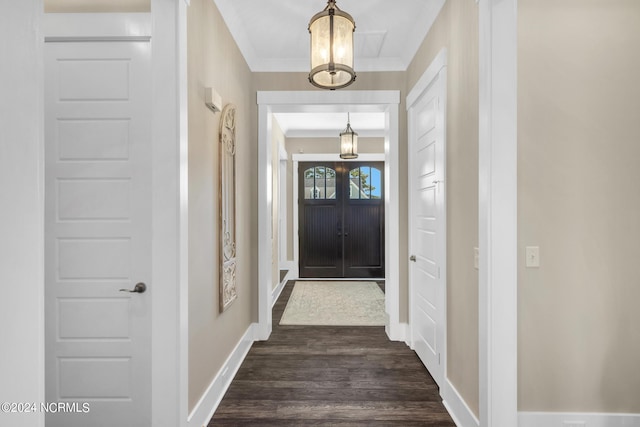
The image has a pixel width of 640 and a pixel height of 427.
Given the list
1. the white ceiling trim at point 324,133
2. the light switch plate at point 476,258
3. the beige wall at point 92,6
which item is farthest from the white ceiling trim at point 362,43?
the white ceiling trim at point 324,133

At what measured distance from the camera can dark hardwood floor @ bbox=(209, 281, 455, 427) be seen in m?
2.10

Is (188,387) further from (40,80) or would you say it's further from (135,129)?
(40,80)

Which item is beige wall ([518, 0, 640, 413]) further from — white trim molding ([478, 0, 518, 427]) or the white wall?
the white wall

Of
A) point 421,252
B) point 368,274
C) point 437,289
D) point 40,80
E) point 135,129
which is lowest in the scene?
point 368,274

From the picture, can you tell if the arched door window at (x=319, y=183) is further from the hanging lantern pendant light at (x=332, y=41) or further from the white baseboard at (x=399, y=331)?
the hanging lantern pendant light at (x=332, y=41)

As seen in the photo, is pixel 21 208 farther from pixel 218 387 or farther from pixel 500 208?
pixel 218 387

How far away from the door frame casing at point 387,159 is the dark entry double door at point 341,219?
10.3ft

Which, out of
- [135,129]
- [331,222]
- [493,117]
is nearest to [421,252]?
[493,117]

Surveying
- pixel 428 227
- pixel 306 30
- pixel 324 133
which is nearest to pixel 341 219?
pixel 324 133

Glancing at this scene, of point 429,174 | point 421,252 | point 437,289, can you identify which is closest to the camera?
point 437,289

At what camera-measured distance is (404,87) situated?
11.2 ft

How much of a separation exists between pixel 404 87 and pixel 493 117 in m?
1.95

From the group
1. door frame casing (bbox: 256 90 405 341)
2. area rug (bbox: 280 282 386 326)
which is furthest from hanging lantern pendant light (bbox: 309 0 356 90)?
area rug (bbox: 280 282 386 326)

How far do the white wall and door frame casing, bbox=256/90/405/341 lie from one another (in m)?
2.67
